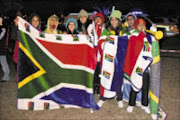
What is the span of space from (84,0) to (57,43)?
32.1 meters

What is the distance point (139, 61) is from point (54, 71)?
1.75 m

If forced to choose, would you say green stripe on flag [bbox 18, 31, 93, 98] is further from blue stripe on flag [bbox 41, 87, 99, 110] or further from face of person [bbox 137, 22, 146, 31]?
Result: face of person [bbox 137, 22, 146, 31]

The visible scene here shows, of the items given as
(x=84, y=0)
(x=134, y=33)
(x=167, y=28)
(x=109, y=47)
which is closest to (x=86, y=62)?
(x=109, y=47)

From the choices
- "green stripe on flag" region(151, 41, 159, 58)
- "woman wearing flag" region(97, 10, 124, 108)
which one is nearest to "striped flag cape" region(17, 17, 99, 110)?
"woman wearing flag" region(97, 10, 124, 108)

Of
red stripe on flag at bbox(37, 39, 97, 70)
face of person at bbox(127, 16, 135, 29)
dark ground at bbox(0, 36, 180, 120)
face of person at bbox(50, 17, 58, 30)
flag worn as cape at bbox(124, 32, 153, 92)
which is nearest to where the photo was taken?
flag worn as cape at bbox(124, 32, 153, 92)

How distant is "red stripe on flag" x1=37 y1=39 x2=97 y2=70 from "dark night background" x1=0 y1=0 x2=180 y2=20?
8.11 metres

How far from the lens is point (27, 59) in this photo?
4137 millimetres

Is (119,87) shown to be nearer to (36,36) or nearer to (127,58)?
(127,58)

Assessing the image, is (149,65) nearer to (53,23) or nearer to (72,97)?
(72,97)

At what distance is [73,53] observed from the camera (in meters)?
4.25

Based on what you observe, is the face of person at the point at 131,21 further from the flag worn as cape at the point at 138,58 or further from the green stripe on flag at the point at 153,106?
the green stripe on flag at the point at 153,106

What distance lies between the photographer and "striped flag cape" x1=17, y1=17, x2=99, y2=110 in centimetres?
415

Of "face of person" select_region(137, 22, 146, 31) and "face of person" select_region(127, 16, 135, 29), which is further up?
"face of person" select_region(127, 16, 135, 29)

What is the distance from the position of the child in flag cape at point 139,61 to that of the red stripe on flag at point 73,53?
0.74m
